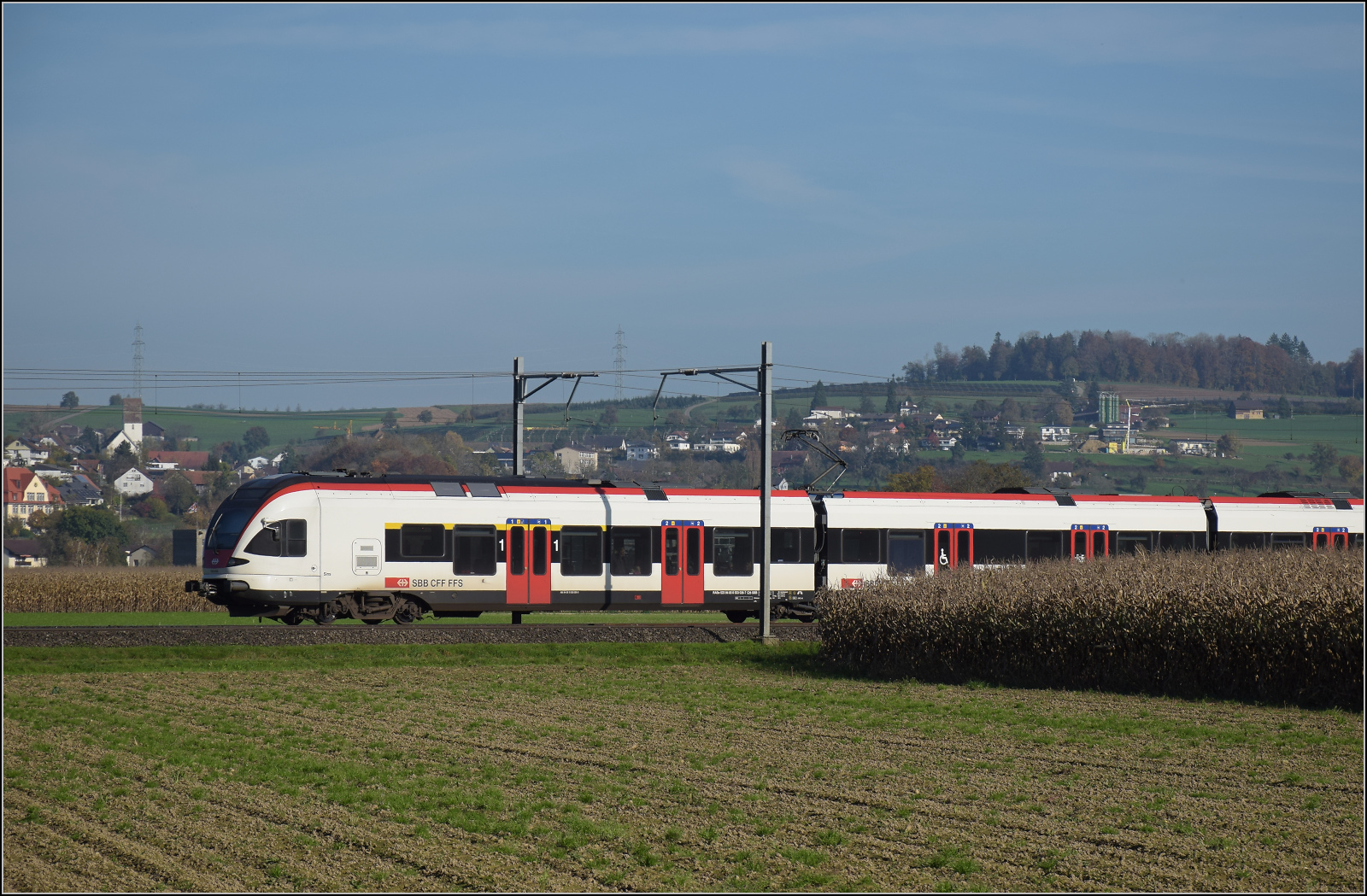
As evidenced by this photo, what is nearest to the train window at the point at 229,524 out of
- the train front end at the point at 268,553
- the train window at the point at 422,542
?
the train front end at the point at 268,553

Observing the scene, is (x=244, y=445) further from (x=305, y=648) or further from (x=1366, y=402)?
(x=1366, y=402)

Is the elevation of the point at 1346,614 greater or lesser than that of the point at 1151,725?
greater

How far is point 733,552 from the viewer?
3222cm

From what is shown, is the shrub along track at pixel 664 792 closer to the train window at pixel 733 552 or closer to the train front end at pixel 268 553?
the train front end at pixel 268 553

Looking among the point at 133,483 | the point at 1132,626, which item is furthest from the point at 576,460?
the point at 1132,626

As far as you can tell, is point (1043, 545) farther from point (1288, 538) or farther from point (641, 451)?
point (641, 451)

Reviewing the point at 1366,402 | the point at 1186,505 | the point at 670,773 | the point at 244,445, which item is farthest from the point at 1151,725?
the point at 244,445

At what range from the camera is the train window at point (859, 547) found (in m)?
33.1

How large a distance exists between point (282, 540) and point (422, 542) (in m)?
2.97

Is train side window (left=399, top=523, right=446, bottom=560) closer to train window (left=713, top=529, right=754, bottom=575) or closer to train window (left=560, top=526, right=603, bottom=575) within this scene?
train window (left=560, top=526, right=603, bottom=575)

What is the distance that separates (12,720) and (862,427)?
17422 centimetres

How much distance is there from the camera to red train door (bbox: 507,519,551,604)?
98.2 feet

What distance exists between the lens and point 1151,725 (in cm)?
1691

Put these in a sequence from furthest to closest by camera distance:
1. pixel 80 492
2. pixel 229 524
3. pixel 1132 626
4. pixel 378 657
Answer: pixel 80 492 < pixel 229 524 < pixel 378 657 < pixel 1132 626
